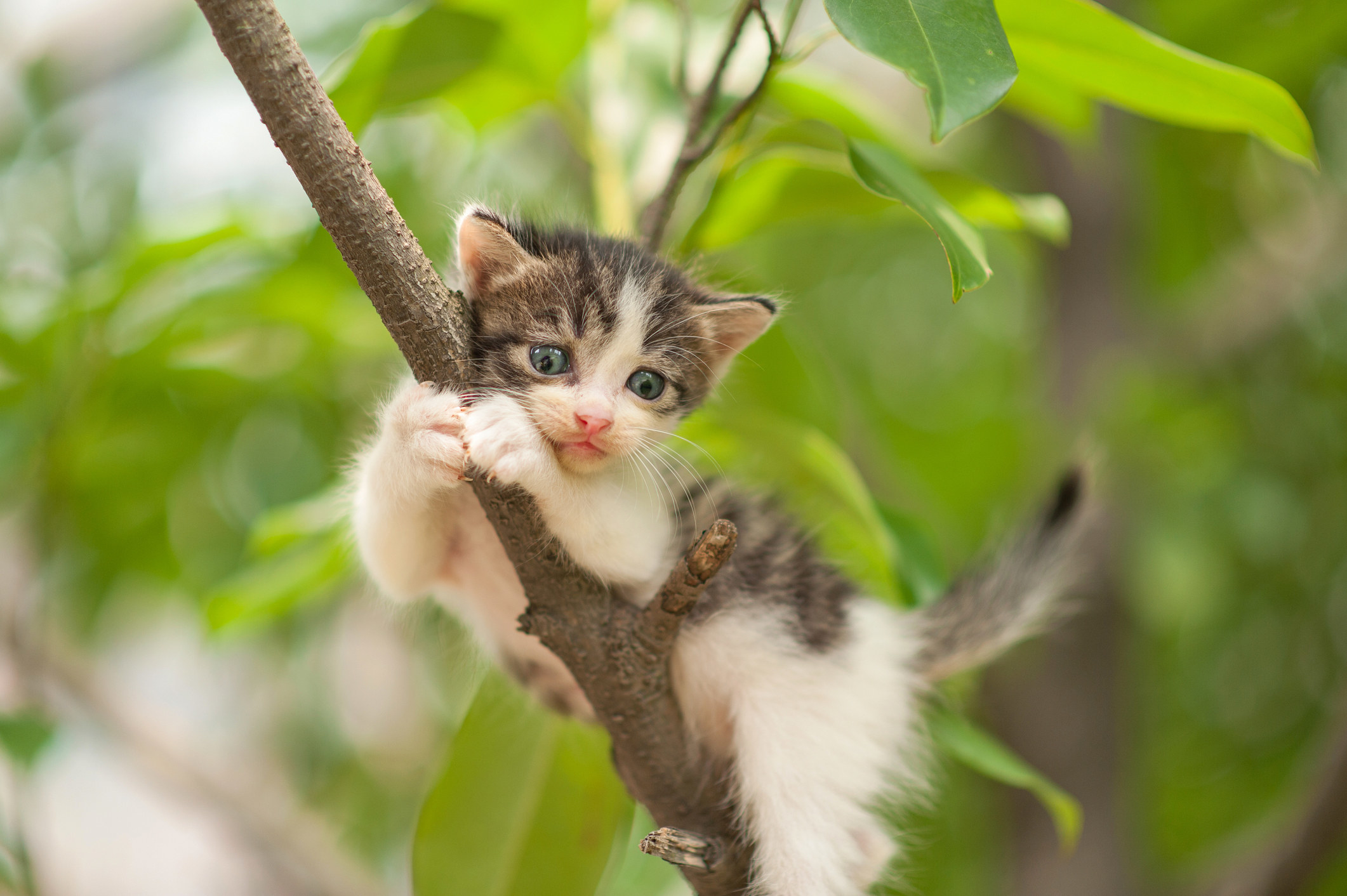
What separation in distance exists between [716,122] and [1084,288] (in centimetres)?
182

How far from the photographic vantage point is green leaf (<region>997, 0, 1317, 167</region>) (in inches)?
48.9

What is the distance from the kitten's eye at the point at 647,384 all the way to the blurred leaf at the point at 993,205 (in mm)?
546

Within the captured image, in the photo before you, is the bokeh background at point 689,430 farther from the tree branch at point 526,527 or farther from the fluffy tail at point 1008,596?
the tree branch at point 526,527

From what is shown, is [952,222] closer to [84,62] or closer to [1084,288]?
[1084,288]

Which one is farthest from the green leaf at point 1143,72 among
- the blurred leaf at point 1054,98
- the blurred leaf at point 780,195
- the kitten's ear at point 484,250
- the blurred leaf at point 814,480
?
the kitten's ear at point 484,250

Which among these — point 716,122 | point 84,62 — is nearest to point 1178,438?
point 716,122

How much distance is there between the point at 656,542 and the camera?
1.38 m

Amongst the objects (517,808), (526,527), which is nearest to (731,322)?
(526,527)

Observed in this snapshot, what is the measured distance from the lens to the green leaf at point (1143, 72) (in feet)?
4.08

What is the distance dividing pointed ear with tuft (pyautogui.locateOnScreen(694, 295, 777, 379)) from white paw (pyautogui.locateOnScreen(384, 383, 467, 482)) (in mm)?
485

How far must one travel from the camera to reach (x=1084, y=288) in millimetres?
2996

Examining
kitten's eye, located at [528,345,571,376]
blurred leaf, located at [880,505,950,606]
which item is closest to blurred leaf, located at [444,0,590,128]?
kitten's eye, located at [528,345,571,376]

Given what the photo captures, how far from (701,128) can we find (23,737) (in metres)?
1.52

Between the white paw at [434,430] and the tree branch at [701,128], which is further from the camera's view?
the tree branch at [701,128]
